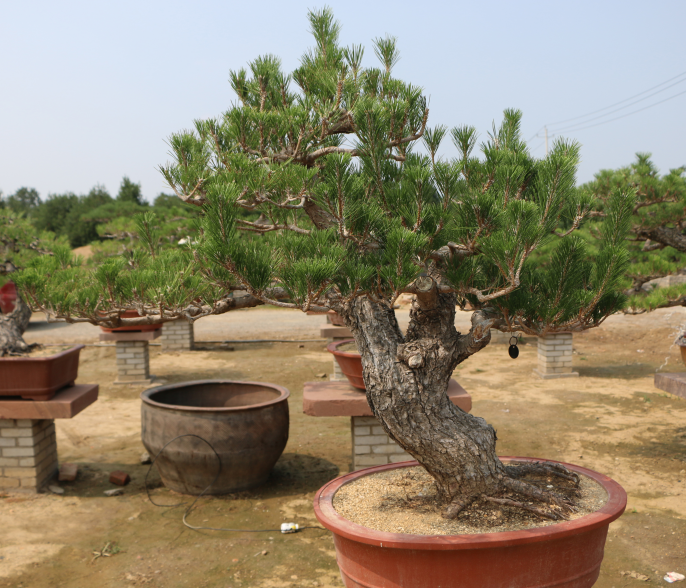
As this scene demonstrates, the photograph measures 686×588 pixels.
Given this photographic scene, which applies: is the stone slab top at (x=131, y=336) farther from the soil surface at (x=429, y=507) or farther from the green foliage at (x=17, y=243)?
the soil surface at (x=429, y=507)

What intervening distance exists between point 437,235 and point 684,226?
5251 millimetres

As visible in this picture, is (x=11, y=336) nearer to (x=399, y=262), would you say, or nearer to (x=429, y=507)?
(x=429, y=507)

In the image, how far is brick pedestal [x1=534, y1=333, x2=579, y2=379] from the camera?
754 centimetres

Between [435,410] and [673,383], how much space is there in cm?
231

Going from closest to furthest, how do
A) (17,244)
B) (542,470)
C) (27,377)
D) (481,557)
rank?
(481,557), (542,470), (27,377), (17,244)

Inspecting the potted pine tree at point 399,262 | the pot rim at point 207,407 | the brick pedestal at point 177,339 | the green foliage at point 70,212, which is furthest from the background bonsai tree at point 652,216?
the green foliage at point 70,212

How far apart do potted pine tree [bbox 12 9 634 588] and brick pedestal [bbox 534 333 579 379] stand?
197 inches

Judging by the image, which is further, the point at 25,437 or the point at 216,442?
the point at 25,437

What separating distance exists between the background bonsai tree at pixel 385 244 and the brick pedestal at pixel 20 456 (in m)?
1.68

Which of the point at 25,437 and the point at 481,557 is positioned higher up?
the point at 481,557

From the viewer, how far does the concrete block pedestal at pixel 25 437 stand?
4.02 meters

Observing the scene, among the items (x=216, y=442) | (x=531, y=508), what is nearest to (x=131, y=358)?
(x=216, y=442)

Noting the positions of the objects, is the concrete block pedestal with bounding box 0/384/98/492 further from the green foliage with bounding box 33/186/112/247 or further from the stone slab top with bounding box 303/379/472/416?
the green foliage with bounding box 33/186/112/247

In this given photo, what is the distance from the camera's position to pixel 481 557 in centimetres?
205
